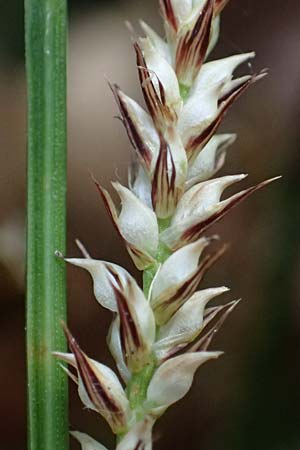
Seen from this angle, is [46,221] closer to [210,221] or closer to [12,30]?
[210,221]

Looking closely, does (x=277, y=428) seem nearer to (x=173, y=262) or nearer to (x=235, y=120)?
(x=235, y=120)

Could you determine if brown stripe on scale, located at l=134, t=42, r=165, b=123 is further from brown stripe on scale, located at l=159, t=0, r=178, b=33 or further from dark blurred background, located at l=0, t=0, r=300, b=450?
dark blurred background, located at l=0, t=0, r=300, b=450

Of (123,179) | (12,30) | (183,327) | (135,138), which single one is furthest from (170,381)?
(12,30)

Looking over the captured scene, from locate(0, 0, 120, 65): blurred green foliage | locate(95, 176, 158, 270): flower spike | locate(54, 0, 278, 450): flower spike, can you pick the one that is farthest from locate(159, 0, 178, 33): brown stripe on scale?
locate(0, 0, 120, 65): blurred green foliage

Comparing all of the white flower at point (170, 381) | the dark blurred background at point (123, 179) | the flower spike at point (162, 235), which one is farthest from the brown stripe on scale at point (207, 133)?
the dark blurred background at point (123, 179)

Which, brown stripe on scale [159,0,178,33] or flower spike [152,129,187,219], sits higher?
brown stripe on scale [159,0,178,33]

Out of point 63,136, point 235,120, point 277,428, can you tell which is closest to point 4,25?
point 235,120
